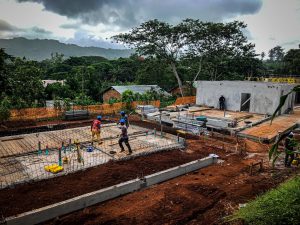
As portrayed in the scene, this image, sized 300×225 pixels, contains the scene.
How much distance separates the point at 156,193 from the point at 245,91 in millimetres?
17136

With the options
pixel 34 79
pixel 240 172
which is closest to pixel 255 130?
pixel 240 172

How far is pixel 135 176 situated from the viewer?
28.7 ft

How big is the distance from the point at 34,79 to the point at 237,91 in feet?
60.3

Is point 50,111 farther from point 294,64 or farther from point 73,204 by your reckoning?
point 294,64

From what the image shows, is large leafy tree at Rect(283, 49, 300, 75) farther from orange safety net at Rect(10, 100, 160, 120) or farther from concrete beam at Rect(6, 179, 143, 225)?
concrete beam at Rect(6, 179, 143, 225)

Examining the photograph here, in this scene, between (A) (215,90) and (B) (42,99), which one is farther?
(B) (42,99)

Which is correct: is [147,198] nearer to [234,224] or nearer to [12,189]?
[234,224]

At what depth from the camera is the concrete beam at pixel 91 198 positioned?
19.5ft

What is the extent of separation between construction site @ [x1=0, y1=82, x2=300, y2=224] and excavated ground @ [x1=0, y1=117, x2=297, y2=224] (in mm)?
26

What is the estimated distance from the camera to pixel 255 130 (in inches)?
627

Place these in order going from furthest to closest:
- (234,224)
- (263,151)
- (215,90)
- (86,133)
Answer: (215,90)
(86,133)
(263,151)
(234,224)

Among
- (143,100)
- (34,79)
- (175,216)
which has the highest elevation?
(34,79)

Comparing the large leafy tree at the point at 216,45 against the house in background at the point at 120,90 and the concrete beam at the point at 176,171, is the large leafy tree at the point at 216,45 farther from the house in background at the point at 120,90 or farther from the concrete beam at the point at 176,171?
the concrete beam at the point at 176,171

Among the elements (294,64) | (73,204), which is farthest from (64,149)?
(294,64)
